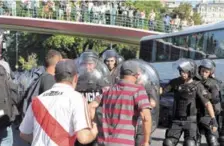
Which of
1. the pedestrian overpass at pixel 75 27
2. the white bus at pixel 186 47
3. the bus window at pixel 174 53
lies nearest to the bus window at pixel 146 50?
the white bus at pixel 186 47

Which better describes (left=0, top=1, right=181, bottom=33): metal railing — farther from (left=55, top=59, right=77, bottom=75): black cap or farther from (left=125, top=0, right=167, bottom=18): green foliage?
(left=55, top=59, right=77, bottom=75): black cap

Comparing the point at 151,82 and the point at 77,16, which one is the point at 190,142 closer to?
the point at 151,82

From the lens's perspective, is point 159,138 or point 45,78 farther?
point 159,138

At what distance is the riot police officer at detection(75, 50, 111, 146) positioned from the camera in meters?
6.33

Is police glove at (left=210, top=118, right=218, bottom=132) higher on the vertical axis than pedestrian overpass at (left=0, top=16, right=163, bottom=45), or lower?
higher

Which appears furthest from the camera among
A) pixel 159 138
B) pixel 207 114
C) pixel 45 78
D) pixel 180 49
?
pixel 180 49

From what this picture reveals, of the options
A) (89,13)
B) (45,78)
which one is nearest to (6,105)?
(45,78)

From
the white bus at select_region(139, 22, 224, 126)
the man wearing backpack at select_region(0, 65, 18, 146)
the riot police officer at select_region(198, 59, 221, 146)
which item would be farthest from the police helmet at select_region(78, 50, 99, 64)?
the white bus at select_region(139, 22, 224, 126)

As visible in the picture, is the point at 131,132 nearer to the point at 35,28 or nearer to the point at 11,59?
the point at 35,28

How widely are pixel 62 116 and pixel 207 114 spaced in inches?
157

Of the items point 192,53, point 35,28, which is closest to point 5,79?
point 192,53

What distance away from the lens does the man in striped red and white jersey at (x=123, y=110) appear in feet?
15.5

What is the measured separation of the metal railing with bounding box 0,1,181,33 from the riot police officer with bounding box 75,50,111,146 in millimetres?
25005

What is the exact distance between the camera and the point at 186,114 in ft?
22.9
